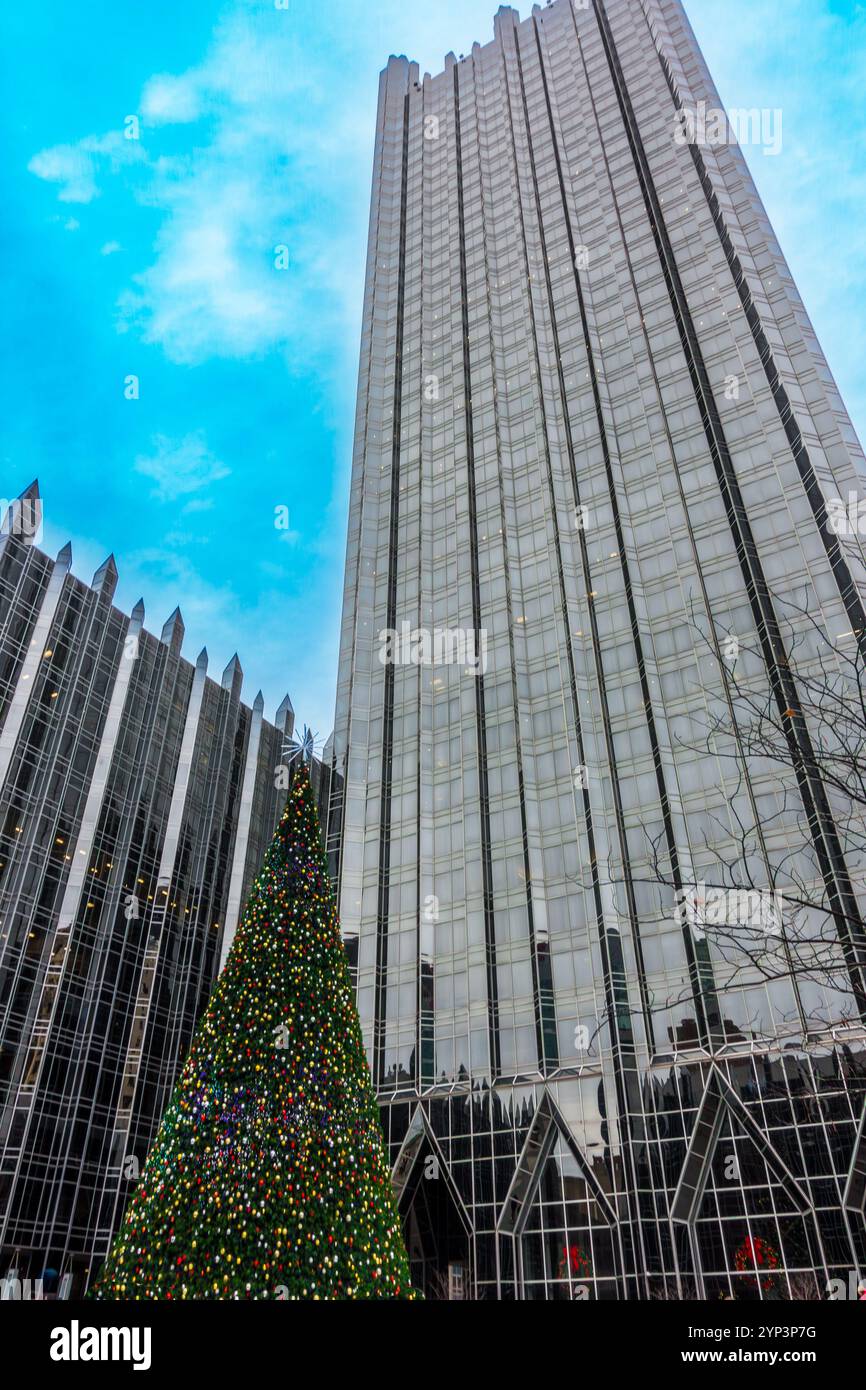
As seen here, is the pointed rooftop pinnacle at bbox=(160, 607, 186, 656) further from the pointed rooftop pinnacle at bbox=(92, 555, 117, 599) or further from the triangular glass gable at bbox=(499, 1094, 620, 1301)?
the triangular glass gable at bbox=(499, 1094, 620, 1301)

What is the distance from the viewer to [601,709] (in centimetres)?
4231

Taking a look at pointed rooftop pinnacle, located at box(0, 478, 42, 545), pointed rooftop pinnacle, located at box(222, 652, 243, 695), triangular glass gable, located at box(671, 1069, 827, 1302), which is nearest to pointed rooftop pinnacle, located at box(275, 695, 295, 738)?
pointed rooftop pinnacle, located at box(222, 652, 243, 695)

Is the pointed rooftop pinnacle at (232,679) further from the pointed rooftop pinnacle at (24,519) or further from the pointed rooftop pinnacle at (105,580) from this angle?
the pointed rooftop pinnacle at (24,519)

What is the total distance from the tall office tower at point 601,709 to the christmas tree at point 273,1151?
32.5ft

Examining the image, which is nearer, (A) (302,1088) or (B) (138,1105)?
(A) (302,1088)

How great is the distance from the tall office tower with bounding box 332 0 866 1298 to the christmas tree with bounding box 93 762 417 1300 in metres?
9.92

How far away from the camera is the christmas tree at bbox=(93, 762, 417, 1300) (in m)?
11.9

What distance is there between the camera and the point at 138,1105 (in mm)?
41250

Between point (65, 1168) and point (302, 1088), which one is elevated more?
point (65, 1168)

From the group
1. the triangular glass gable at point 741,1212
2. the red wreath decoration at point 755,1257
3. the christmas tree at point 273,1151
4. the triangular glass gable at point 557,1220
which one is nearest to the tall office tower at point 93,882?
the triangular glass gable at point 557,1220

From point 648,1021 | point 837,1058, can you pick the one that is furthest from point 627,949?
point 837,1058

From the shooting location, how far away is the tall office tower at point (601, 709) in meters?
31.0
